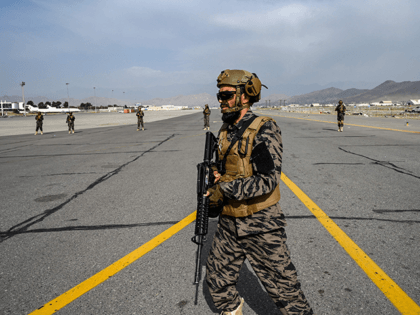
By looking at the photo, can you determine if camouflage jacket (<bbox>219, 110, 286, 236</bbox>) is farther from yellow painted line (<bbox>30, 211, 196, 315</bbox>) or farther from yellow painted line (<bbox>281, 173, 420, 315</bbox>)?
yellow painted line (<bbox>30, 211, 196, 315</bbox>)

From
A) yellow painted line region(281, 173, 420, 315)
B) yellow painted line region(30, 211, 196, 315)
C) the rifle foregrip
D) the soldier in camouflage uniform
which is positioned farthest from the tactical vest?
yellow painted line region(30, 211, 196, 315)

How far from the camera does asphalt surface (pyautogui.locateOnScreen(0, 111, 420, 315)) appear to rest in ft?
8.00

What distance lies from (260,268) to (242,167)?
715mm

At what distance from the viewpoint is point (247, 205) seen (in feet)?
6.43

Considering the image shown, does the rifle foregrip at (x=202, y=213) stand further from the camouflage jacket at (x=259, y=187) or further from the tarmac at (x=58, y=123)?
the tarmac at (x=58, y=123)

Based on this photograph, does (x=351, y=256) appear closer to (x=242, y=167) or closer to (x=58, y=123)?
(x=242, y=167)

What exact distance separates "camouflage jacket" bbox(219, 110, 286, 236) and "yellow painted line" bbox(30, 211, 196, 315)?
1.54 meters

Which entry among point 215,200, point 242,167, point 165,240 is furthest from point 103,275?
point 242,167

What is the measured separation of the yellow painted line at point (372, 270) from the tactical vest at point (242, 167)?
140 cm

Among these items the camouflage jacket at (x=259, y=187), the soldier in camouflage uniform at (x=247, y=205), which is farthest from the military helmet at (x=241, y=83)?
the camouflage jacket at (x=259, y=187)

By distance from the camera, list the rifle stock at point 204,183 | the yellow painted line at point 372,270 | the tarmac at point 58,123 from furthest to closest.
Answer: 1. the tarmac at point 58,123
2. the yellow painted line at point 372,270
3. the rifle stock at point 204,183

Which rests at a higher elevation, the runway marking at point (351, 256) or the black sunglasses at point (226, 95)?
the black sunglasses at point (226, 95)

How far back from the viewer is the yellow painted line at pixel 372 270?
228 cm

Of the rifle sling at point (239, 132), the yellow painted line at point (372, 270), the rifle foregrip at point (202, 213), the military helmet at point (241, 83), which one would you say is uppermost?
the military helmet at point (241, 83)
